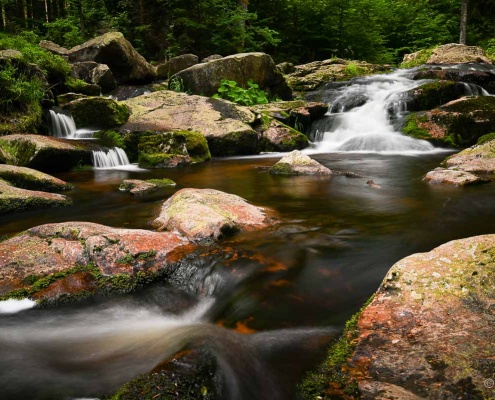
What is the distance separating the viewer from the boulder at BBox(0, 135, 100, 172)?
798 cm

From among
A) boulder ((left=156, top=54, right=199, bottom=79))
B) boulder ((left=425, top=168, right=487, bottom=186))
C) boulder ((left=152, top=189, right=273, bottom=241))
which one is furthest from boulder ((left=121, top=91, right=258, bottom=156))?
boulder ((left=152, top=189, right=273, bottom=241))

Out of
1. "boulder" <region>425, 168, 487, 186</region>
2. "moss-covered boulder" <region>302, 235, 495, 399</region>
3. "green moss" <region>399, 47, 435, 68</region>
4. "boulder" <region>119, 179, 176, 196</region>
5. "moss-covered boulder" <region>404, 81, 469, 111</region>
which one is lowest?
"boulder" <region>119, 179, 176, 196</region>

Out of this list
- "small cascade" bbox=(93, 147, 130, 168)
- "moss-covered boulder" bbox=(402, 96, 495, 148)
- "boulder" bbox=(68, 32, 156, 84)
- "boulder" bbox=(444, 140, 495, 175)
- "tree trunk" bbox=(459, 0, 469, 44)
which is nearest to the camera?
"boulder" bbox=(444, 140, 495, 175)

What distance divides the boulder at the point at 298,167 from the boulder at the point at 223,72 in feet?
24.3

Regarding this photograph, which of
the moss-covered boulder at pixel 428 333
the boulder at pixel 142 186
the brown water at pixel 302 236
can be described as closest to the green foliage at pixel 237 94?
the brown water at pixel 302 236

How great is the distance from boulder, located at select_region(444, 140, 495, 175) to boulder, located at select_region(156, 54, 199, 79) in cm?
1275

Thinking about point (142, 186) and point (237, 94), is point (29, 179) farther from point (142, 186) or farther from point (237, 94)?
point (237, 94)

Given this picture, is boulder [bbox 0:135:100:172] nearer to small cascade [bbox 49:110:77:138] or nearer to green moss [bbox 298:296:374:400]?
small cascade [bbox 49:110:77:138]

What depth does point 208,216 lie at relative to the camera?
4234 millimetres

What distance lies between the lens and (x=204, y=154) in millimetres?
10586

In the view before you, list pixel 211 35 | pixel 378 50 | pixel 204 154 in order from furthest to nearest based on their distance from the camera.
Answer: pixel 378 50 → pixel 211 35 → pixel 204 154

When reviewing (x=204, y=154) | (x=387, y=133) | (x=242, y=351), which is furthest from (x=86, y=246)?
(x=387, y=133)

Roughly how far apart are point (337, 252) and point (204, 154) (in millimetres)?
7175

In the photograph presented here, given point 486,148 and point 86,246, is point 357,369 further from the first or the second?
point 486,148
